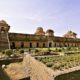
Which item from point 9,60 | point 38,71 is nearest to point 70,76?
point 38,71

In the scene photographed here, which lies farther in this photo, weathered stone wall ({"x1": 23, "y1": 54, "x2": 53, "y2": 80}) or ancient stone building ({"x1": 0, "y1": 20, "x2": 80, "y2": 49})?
ancient stone building ({"x1": 0, "y1": 20, "x2": 80, "y2": 49})

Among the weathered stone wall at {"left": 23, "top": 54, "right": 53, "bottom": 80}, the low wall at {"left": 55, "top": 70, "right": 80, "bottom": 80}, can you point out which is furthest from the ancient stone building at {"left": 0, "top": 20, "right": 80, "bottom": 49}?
the low wall at {"left": 55, "top": 70, "right": 80, "bottom": 80}

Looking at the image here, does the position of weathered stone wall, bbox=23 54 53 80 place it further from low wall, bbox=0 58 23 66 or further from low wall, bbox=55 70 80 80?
low wall, bbox=0 58 23 66

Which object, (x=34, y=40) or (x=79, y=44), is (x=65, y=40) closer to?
(x=79, y=44)

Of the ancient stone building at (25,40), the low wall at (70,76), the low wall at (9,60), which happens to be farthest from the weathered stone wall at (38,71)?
the ancient stone building at (25,40)

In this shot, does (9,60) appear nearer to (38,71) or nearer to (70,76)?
(38,71)

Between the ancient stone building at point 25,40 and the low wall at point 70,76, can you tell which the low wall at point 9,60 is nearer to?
the low wall at point 70,76

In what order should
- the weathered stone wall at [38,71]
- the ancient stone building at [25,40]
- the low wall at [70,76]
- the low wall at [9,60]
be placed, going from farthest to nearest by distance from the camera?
the ancient stone building at [25,40] → the low wall at [9,60] → the weathered stone wall at [38,71] → the low wall at [70,76]

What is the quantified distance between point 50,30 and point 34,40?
778cm

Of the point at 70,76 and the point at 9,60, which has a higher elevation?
the point at 9,60

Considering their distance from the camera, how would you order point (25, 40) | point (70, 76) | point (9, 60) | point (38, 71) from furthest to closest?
point (25, 40)
point (9, 60)
point (38, 71)
point (70, 76)

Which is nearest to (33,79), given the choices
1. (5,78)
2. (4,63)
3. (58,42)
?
(5,78)

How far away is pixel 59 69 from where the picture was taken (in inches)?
372

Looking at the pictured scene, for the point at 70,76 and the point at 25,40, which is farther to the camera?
the point at 25,40
